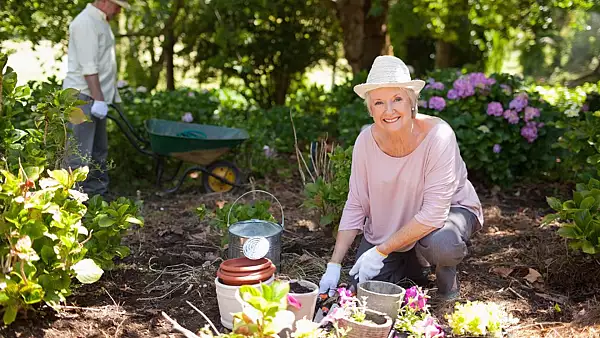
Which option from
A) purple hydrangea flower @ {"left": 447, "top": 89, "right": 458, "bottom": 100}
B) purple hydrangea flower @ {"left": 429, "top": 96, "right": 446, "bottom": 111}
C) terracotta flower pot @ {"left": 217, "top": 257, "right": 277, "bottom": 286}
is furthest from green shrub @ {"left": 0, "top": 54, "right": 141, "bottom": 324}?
purple hydrangea flower @ {"left": 447, "top": 89, "right": 458, "bottom": 100}

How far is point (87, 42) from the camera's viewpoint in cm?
465

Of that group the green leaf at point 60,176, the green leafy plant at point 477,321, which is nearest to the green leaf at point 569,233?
the green leafy plant at point 477,321

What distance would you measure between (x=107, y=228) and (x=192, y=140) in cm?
215

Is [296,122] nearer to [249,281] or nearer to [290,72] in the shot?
[290,72]

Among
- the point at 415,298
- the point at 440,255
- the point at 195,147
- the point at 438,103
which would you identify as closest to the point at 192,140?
the point at 195,147

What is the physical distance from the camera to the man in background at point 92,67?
15.2 feet

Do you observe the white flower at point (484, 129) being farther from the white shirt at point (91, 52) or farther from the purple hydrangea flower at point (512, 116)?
the white shirt at point (91, 52)

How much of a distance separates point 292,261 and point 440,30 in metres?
6.37

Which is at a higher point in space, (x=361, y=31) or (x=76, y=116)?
(x=361, y=31)

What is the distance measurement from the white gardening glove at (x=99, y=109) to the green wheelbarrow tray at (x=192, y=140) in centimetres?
40

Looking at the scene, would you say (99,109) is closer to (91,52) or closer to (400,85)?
(91,52)

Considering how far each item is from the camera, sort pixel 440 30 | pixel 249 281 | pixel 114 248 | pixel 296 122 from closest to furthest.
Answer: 1. pixel 249 281
2. pixel 114 248
3. pixel 296 122
4. pixel 440 30

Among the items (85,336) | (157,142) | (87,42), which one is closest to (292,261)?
(85,336)

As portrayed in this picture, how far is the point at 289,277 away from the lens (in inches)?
127
